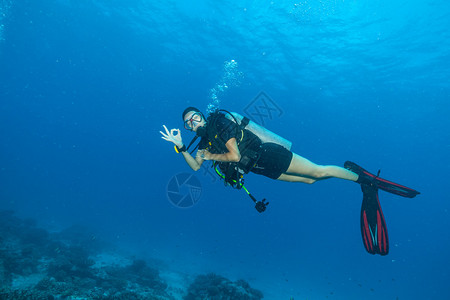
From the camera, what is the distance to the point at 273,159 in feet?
15.1

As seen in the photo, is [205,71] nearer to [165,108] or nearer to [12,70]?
[165,108]

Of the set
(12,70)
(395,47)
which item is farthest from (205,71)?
(12,70)

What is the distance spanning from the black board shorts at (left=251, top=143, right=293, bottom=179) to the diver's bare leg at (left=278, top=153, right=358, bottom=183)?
24 cm

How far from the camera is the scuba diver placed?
13.2ft

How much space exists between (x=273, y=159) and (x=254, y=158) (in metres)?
0.40

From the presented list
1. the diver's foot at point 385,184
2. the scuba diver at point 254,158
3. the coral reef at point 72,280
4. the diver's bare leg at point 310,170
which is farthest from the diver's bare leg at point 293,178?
the coral reef at point 72,280

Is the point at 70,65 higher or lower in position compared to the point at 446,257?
lower

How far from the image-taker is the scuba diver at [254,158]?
404cm

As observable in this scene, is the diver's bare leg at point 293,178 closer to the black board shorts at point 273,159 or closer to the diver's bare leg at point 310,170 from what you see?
the diver's bare leg at point 310,170

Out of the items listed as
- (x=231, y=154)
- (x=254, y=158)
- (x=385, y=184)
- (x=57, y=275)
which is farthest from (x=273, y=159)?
(x=57, y=275)

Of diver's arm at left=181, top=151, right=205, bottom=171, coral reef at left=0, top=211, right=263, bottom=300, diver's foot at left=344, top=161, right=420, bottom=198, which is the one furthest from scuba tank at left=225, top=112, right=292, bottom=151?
coral reef at left=0, top=211, right=263, bottom=300

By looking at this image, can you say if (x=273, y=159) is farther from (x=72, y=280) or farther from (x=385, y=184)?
(x=72, y=280)

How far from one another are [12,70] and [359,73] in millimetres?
84000

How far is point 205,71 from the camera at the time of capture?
3547cm
